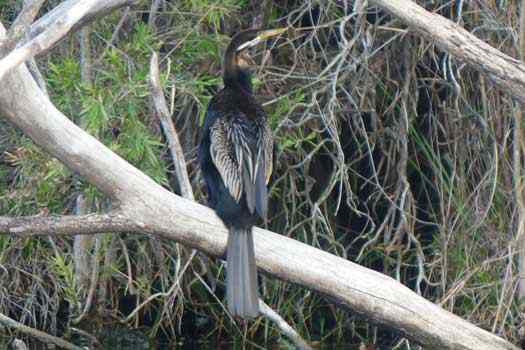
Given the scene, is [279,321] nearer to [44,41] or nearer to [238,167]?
[238,167]

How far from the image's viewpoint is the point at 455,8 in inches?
197

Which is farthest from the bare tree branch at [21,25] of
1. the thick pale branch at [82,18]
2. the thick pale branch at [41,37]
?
the thick pale branch at [82,18]

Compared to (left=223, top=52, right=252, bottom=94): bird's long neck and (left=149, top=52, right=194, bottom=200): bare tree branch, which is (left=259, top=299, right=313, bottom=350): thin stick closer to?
(left=149, top=52, right=194, bottom=200): bare tree branch

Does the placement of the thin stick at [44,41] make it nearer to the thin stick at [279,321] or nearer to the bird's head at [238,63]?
the bird's head at [238,63]

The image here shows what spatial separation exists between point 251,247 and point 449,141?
190 cm

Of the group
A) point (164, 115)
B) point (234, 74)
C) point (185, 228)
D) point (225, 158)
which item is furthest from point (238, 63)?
point (185, 228)

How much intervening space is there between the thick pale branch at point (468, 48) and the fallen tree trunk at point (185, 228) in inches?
28.2

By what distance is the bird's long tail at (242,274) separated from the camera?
334 centimetres

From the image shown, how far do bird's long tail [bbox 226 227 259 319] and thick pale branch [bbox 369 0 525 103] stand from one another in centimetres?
84

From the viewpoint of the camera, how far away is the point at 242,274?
134 inches

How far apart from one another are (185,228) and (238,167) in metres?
0.47

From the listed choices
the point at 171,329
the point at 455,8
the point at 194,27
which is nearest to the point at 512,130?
the point at 455,8

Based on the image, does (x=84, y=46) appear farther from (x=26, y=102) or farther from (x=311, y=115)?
(x=26, y=102)

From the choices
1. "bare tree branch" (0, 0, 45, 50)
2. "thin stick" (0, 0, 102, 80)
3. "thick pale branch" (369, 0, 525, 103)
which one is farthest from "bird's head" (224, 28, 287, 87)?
"bare tree branch" (0, 0, 45, 50)
